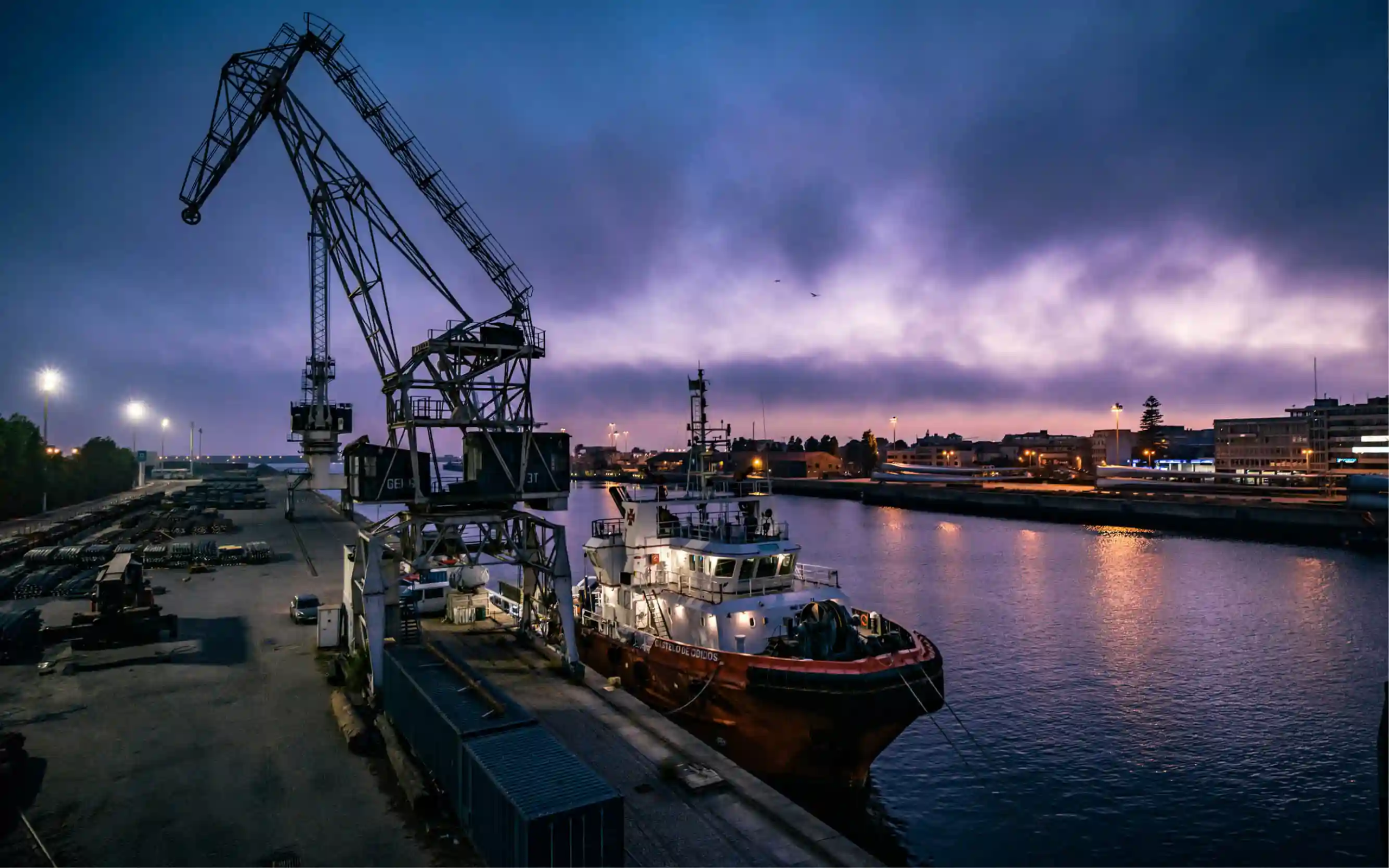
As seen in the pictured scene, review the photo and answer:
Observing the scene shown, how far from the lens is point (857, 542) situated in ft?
279

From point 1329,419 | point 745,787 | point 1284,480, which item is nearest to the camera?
point 745,787

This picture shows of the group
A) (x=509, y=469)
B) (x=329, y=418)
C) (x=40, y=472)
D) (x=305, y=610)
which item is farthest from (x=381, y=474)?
(x=40, y=472)

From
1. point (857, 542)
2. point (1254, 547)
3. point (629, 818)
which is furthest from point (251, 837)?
point (1254, 547)

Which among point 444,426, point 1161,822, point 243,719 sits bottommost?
point 1161,822

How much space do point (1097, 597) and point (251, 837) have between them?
172 feet

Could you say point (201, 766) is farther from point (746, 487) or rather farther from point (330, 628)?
point (746, 487)

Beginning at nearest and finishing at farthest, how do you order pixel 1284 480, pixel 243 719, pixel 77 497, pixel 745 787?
1. pixel 745 787
2. pixel 243 719
3. pixel 77 497
4. pixel 1284 480

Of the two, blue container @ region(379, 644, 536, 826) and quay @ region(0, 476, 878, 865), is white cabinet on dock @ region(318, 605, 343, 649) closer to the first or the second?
quay @ region(0, 476, 878, 865)

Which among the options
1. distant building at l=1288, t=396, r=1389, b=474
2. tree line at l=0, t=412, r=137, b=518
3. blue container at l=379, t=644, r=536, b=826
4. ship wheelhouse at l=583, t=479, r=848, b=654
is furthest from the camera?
distant building at l=1288, t=396, r=1389, b=474

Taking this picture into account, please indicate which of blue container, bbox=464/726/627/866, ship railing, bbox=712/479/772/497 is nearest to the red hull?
ship railing, bbox=712/479/772/497

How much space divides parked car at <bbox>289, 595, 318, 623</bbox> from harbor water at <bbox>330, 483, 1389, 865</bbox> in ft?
76.8

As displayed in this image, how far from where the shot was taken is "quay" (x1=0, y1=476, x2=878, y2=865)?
12914mm

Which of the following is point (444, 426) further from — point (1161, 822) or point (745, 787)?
point (1161, 822)

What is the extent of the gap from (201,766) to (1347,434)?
197m
